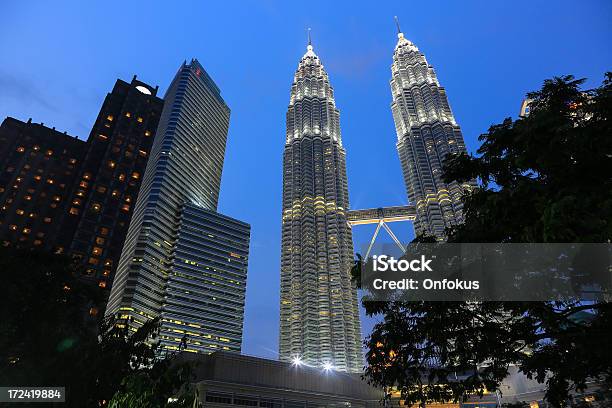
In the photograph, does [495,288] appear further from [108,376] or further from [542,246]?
[108,376]

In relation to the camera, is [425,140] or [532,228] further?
[425,140]

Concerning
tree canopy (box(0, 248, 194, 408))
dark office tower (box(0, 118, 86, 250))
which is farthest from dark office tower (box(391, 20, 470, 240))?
dark office tower (box(0, 118, 86, 250))

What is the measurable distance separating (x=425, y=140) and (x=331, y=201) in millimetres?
44973

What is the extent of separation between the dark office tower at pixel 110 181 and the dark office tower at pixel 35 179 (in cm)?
752

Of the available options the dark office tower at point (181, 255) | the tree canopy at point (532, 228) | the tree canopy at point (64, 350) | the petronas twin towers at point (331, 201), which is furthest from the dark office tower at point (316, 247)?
the tree canopy at point (532, 228)

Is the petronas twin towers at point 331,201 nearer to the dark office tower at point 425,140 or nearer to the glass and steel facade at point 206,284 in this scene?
the dark office tower at point 425,140

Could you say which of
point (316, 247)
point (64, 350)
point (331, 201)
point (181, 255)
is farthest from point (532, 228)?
point (181, 255)

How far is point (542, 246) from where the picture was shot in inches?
431

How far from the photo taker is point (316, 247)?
488 ft

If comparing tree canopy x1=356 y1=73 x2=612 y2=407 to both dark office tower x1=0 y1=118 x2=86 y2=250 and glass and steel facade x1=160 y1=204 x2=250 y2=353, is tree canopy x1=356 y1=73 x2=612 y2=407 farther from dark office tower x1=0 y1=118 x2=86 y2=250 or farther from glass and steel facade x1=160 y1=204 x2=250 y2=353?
glass and steel facade x1=160 y1=204 x2=250 y2=353

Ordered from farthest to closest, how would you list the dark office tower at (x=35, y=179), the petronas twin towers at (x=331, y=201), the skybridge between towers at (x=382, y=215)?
the skybridge between towers at (x=382, y=215), the petronas twin towers at (x=331, y=201), the dark office tower at (x=35, y=179)

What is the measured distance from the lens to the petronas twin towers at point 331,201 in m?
134

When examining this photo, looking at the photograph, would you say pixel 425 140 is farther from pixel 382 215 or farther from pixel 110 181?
pixel 110 181

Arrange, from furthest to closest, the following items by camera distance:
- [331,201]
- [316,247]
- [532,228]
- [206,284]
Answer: [206,284] → [331,201] → [316,247] → [532,228]
